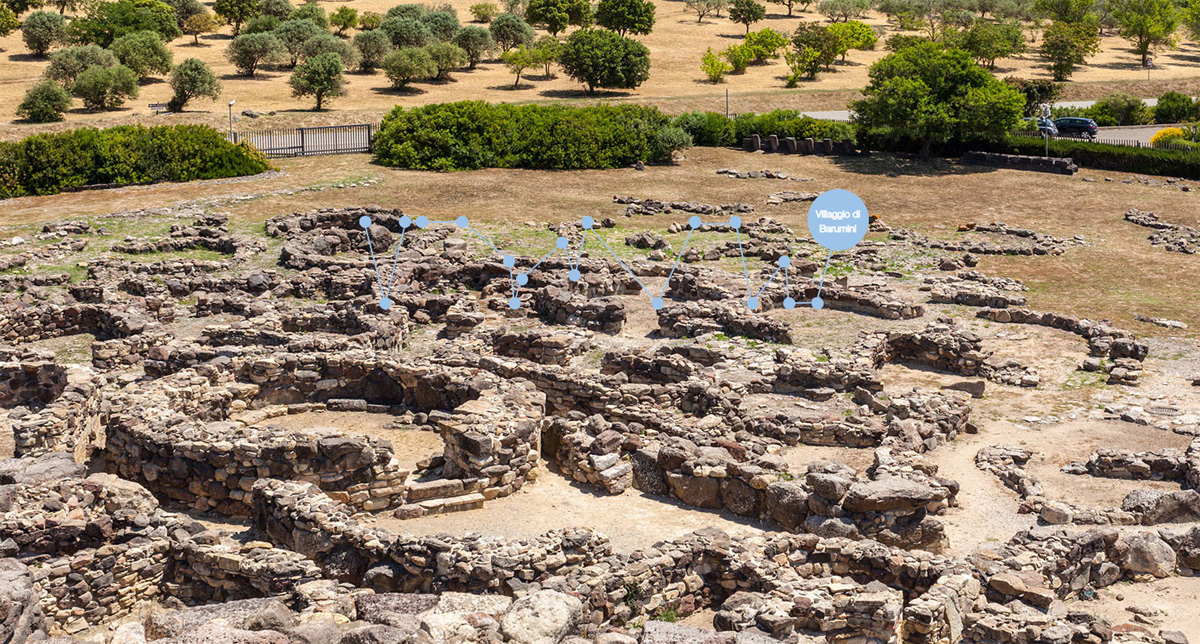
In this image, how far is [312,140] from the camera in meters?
59.0

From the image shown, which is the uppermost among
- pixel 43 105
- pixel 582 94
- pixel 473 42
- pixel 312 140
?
pixel 473 42

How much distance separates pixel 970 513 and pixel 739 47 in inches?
3005

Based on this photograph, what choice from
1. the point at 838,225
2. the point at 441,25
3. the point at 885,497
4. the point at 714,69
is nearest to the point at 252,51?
the point at 441,25

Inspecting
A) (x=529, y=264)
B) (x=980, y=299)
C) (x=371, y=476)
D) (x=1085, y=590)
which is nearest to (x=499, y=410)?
(x=371, y=476)

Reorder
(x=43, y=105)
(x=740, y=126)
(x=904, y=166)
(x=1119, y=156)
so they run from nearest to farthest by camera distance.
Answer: (x=1119, y=156), (x=904, y=166), (x=43, y=105), (x=740, y=126)

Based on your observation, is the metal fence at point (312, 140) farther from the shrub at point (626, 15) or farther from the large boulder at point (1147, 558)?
the large boulder at point (1147, 558)

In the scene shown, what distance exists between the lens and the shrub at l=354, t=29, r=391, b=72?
82.6 m

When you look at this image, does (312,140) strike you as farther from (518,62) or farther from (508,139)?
(518,62)

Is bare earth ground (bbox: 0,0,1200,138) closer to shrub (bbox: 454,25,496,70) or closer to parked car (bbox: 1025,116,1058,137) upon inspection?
shrub (bbox: 454,25,496,70)

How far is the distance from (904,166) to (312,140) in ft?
98.1

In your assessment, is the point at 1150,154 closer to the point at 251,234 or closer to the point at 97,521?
the point at 251,234

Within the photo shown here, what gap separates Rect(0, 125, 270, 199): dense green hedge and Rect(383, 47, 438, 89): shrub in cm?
2550

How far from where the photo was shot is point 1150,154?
53000 mm

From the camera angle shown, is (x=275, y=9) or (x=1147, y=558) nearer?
(x=1147, y=558)
